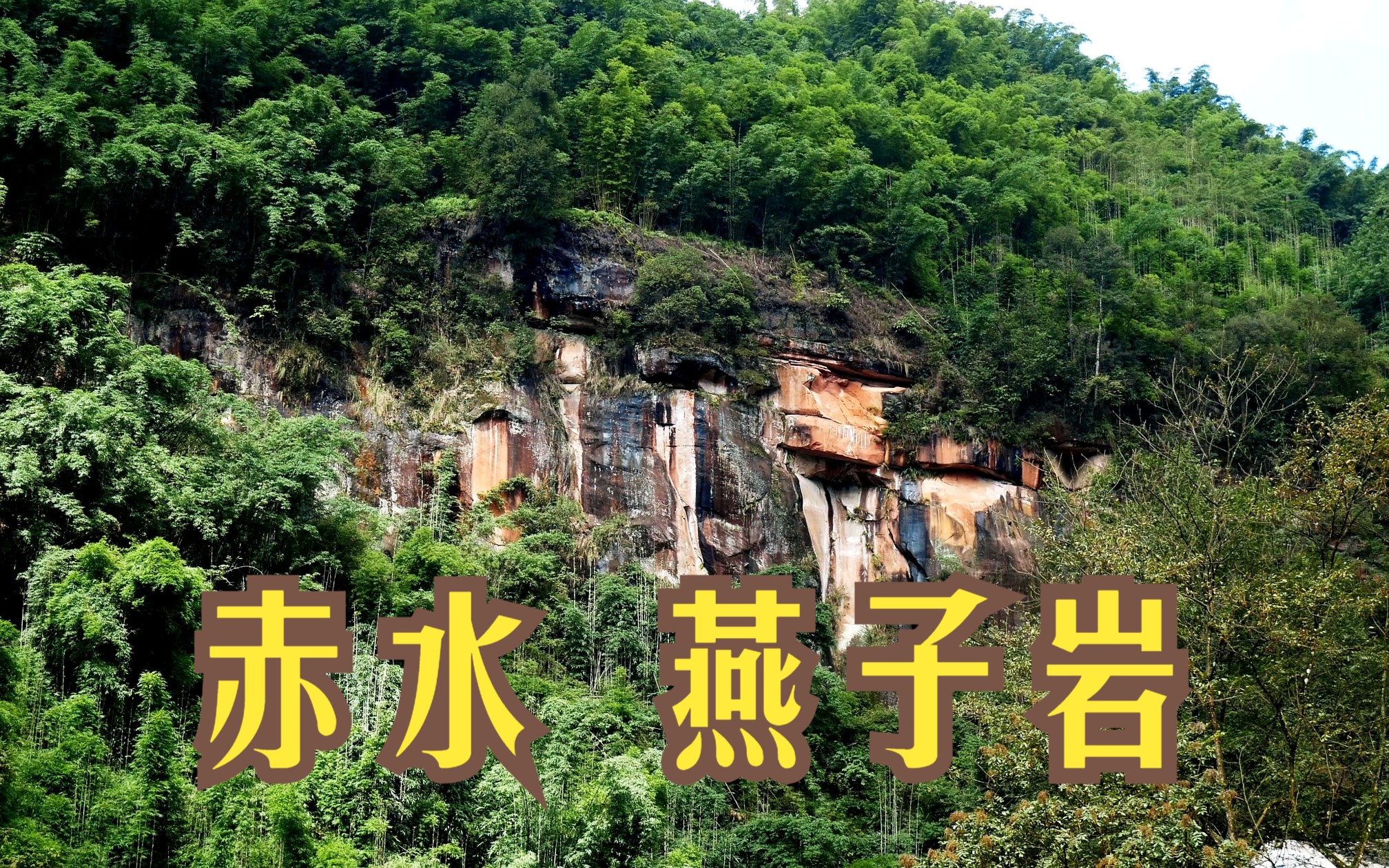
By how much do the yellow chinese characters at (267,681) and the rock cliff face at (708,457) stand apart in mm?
8338

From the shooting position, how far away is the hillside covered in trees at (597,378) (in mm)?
9586

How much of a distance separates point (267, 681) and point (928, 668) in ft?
14.4

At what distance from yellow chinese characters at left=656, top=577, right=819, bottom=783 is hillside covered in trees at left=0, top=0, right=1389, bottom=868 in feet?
4.70

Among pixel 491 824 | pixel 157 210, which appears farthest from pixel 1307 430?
pixel 157 210

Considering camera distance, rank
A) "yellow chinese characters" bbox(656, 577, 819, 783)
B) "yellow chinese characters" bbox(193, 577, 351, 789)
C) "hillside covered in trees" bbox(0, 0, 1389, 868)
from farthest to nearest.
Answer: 1. "hillside covered in trees" bbox(0, 0, 1389, 868)
2. "yellow chinese characters" bbox(656, 577, 819, 783)
3. "yellow chinese characters" bbox(193, 577, 351, 789)

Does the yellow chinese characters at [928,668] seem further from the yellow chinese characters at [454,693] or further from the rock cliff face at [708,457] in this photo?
the rock cliff face at [708,457]

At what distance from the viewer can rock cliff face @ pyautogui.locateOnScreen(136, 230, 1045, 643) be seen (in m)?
17.4

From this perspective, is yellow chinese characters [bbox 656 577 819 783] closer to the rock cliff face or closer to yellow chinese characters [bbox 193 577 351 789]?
yellow chinese characters [bbox 193 577 351 789]

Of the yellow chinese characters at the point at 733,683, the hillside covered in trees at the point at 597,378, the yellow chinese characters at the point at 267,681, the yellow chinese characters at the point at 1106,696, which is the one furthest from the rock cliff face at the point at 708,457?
the yellow chinese characters at the point at 1106,696

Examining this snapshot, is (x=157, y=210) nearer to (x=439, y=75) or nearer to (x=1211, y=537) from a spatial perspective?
(x=439, y=75)

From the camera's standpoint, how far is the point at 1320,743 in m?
9.00

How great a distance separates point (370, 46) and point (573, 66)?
3.61m

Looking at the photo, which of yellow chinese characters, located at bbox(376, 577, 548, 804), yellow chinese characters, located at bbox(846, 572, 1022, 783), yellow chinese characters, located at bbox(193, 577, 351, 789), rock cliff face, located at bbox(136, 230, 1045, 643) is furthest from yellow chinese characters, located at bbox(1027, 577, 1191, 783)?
rock cliff face, located at bbox(136, 230, 1045, 643)

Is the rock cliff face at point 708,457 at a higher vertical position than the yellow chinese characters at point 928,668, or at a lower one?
higher
